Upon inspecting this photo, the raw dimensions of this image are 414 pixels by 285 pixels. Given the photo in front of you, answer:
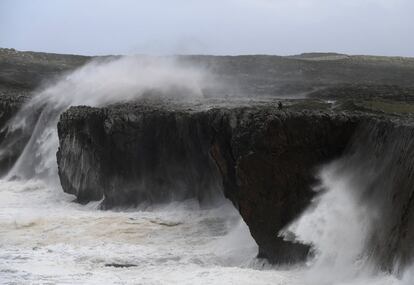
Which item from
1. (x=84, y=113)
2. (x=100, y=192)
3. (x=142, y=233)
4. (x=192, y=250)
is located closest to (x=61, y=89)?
(x=84, y=113)

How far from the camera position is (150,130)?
64.2 ft

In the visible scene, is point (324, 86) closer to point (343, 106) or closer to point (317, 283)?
point (343, 106)

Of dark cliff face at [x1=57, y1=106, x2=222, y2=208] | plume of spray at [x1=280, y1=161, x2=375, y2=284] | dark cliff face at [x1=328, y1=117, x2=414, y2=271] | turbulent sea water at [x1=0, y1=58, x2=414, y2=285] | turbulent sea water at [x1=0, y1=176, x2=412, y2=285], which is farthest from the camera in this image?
dark cliff face at [x1=57, y1=106, x2=222, y2=208]

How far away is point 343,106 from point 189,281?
298 inches

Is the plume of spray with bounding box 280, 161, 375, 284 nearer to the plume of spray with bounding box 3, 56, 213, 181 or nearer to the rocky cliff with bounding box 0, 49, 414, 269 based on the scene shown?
the rocky cliff with bounding box 0, 49, 414, 269

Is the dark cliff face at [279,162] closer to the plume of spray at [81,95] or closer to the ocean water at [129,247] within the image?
the ocean water at [129,247]

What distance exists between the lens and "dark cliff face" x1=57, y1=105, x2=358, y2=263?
42.4 ft

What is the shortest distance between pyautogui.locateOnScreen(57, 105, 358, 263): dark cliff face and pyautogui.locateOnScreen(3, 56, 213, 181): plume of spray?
268 cm

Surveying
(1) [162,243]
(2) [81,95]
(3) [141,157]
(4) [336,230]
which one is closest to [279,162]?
(4) [336,230]

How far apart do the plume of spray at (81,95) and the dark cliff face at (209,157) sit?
268 cm

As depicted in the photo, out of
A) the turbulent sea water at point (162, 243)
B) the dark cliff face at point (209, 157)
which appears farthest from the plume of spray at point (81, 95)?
the dark cliff face at point (209, 157)

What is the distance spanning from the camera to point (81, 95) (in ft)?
87.1

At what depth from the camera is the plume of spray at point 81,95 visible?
2522 centimetres

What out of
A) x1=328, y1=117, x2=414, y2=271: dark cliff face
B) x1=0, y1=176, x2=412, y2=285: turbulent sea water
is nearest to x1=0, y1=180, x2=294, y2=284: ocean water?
x1=0, y1=176, x2=412, y2=285: turbulent sea water
